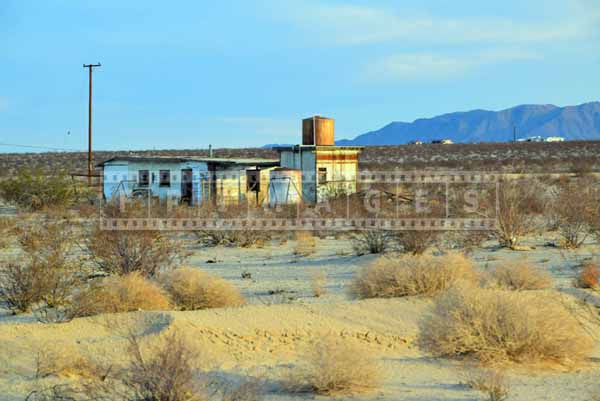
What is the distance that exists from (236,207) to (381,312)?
18.1m

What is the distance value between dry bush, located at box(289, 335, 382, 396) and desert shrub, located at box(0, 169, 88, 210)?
29742mm

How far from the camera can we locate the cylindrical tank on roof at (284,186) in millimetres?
36969

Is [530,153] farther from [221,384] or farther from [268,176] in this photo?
[221,384]

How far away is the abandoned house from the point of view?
3747 centimetres

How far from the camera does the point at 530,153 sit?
87188 millimetres

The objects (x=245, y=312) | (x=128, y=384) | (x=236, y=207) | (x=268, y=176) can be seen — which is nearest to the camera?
(x=128, y=384)

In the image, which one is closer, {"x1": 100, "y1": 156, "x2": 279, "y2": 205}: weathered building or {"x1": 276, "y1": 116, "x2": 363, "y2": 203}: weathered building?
{"x1": 100, "y1": 156, "x2": 279, "y2": 205}: weathered building

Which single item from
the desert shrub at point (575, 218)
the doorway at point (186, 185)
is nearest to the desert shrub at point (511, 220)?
the desert shrub at point (575, 218)

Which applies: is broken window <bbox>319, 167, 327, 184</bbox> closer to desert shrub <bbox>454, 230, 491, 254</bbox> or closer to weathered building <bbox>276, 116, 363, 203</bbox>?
weathered building <bbox>276, 116, 363, 203</bbox>

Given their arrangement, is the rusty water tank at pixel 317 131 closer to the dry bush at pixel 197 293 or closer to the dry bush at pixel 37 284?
the dry bush at pixel 37 284

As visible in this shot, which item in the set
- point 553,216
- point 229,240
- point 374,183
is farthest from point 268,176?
point 553,216

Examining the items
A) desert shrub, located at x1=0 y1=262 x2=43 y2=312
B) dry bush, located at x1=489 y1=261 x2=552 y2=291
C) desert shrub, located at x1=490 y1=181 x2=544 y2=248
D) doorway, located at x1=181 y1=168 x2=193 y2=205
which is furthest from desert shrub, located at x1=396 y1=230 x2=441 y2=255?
doorway, located at x1=181 y1=168 x2=193 y2=205

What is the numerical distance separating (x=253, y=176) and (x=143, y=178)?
5.64 m

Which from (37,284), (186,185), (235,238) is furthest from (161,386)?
(186,185)
